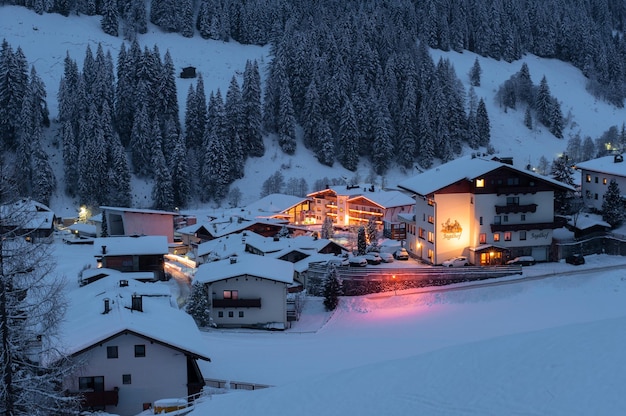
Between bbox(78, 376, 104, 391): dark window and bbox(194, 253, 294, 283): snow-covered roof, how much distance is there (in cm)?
1588

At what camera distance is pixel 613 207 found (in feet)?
182

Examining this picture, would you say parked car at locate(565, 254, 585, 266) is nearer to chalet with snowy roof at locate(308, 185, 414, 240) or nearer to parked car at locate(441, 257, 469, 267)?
parked car at locate(441, 257, 469, 267)

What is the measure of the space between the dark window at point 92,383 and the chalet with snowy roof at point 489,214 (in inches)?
1174

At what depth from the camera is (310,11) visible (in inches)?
5123

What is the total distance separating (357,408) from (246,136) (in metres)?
78.9

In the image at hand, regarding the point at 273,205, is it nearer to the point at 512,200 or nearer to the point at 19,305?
the point at 512,200

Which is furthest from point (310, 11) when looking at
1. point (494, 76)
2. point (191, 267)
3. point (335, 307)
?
point (335, 307)

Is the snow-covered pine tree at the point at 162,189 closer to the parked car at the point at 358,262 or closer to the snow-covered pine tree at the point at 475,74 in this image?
the parked car at the point at 358,262

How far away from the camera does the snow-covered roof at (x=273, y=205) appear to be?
77062 millimetres

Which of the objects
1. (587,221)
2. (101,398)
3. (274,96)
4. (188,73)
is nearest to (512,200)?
(587,221)

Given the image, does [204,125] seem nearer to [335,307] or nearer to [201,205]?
[201,205]

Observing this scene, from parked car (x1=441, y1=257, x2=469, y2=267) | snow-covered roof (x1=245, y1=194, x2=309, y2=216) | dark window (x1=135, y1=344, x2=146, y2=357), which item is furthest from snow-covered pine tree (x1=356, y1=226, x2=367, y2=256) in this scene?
dark window (x1=135, y1=344, x2=146, y2=357)

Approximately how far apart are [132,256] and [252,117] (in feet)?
153

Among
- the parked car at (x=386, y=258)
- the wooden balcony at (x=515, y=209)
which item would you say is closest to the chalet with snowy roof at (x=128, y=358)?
the parked car at (x=386, y=258)
